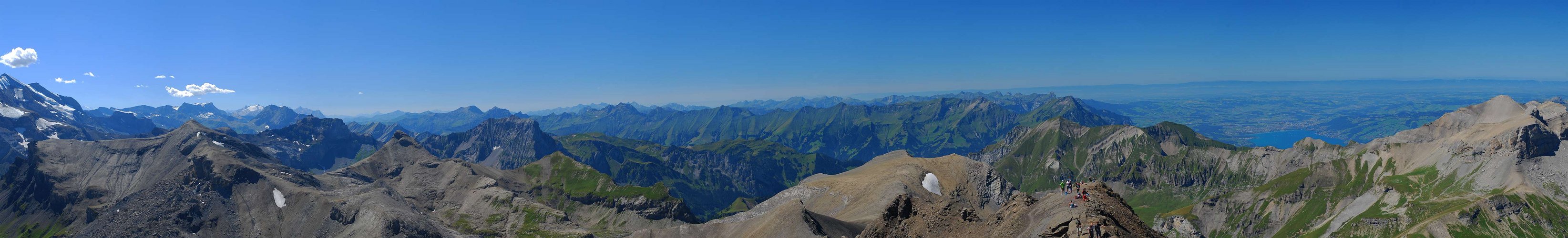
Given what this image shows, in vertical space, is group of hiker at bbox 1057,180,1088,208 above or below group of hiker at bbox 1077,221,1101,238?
below

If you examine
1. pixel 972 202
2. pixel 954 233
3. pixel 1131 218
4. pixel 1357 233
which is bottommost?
pixel 1357 233

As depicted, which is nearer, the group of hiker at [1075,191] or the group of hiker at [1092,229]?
the group of hiker at [1092,229]

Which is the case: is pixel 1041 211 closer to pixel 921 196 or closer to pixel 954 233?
pixel 954 233

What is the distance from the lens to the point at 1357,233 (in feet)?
630

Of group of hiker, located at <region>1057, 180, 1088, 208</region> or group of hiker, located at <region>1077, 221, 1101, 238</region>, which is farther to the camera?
group of hiker, located at <region>1057, 180, 1088, 208</region>

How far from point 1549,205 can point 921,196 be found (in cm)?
17674

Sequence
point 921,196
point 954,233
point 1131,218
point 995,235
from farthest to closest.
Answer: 1. point 921,196
2. point 954,233
3. point 995,235
4. point 1131,218

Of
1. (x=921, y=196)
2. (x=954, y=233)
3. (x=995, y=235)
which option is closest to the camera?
(x=995, y=235)

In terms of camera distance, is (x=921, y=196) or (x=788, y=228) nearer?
(x=788, y=228)

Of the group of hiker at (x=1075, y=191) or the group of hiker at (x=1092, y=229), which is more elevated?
the group of hiker at (x=1092, y=229)

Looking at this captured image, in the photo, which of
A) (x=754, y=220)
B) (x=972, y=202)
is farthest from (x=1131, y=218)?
(x=972, y=202)

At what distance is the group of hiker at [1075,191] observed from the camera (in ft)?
154

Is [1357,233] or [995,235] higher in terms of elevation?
[995,235]

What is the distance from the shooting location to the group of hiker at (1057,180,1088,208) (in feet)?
154
